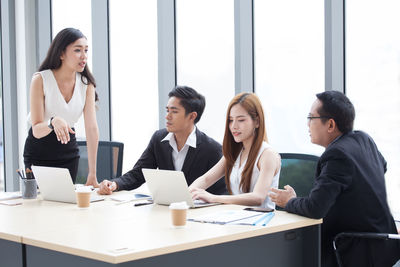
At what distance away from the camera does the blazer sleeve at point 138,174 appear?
3254mm

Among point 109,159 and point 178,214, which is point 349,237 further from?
point 109,159

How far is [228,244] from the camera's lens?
203cm

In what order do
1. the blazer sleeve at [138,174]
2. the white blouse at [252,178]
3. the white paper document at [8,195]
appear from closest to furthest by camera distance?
the white blouse at [252,178] < the white paper document at [8,195] < the blazer sleeve at [138,174]

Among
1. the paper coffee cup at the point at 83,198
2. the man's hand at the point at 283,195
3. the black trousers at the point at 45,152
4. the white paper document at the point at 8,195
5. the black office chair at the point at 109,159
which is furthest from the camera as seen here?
the black office chair at the point at 109,159

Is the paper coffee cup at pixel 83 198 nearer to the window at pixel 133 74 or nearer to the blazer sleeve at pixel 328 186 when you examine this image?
the blazer sleeve at pixel 328 186

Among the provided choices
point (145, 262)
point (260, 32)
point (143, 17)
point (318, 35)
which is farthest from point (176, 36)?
point (145, 262)

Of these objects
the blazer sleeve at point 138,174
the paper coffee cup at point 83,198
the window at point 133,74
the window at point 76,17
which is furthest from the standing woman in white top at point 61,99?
the window at point 76,17

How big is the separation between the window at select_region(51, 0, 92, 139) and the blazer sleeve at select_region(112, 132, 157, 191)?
6.93 feet

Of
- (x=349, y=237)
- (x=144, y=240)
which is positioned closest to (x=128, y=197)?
(x=144, y=240)

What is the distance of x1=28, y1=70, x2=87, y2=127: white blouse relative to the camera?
10.8 ft

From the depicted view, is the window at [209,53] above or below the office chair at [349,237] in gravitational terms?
above

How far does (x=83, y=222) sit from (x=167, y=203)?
51 centimetres

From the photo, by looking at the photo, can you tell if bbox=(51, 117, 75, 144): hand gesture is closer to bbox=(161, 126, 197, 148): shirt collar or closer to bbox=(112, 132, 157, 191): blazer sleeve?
bbox=(112, 132, 157, 191): blazer sleeve

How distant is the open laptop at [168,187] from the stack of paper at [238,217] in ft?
0.74
